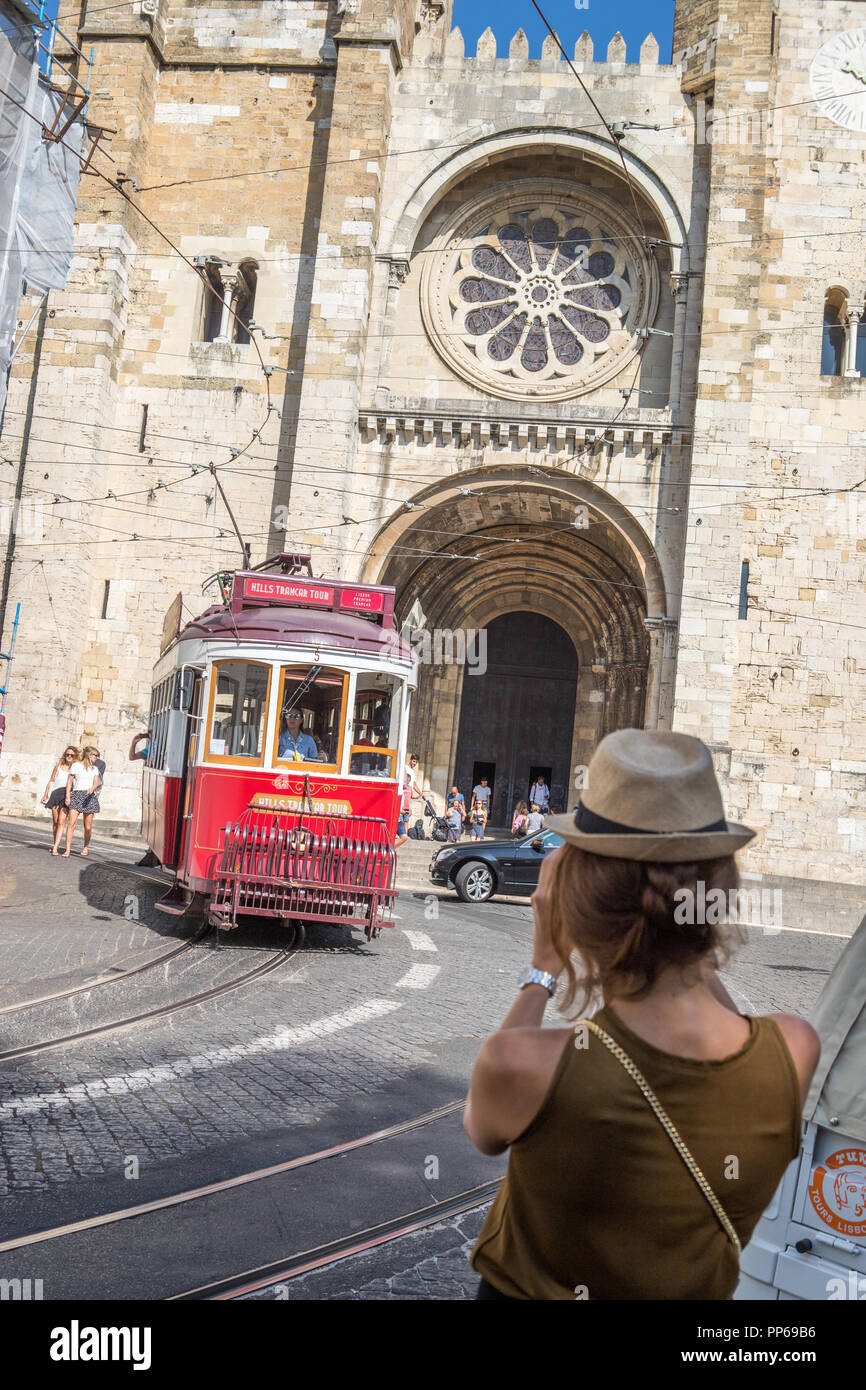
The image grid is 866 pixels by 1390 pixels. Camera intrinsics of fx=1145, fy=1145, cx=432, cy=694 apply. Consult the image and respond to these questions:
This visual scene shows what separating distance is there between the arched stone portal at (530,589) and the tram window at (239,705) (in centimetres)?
1126

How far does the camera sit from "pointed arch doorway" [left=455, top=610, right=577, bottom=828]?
2670 centimetres

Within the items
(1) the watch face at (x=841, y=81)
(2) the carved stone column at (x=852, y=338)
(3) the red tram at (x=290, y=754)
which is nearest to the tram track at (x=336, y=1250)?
(3) the red tram at (x=290, y=754)

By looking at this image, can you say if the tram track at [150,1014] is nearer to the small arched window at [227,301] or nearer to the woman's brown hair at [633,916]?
the woman's brown hair at [633,916]

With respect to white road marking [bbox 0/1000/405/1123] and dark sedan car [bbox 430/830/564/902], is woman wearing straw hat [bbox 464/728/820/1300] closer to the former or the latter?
white road marking [bbox 0/1000/405/1123]

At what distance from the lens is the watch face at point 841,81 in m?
20.8

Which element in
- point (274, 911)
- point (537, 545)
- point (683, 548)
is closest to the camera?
point (274, 911)

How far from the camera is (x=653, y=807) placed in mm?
1526

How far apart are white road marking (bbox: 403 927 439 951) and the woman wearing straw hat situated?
8.65 metres

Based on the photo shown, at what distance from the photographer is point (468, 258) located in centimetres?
2217

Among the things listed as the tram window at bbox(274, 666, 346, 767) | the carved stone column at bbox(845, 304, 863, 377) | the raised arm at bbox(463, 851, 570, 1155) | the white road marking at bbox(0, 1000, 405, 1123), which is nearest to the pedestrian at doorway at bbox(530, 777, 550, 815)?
the carved stone column at bbox(845, 304, 863, 377)

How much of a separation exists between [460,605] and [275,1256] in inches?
863

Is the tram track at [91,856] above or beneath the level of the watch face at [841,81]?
beneath

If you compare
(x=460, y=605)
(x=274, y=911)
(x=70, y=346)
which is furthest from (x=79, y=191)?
(x=274, y=911)
